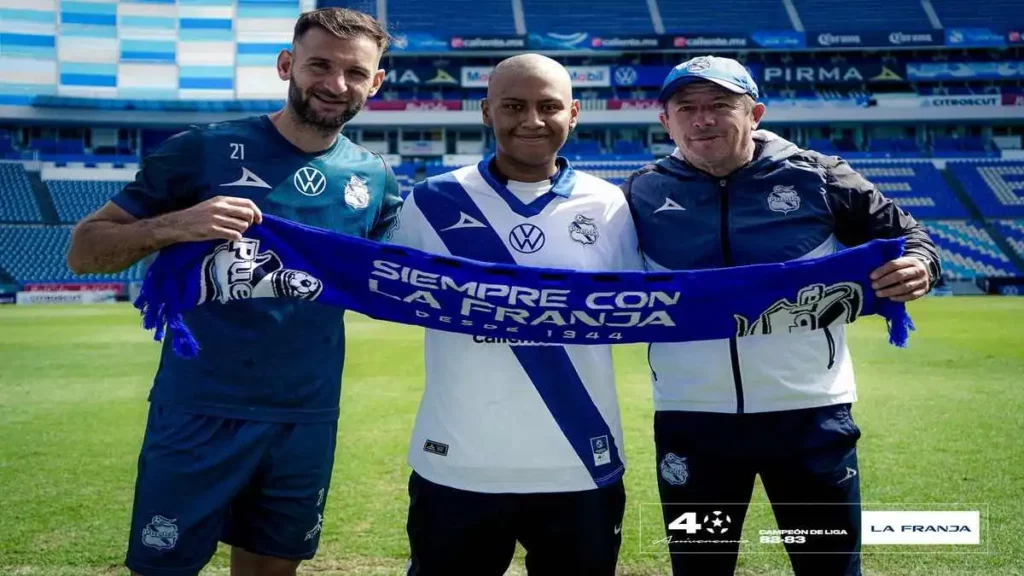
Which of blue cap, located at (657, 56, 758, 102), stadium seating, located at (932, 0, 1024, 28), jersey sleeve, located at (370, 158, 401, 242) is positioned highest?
stadium seating, located at (932, 0, 1024, 28)

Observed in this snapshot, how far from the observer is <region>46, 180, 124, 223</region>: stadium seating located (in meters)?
38.9

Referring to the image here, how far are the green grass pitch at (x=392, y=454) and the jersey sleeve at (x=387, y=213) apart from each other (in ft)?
5.97

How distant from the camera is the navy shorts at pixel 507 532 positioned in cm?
260

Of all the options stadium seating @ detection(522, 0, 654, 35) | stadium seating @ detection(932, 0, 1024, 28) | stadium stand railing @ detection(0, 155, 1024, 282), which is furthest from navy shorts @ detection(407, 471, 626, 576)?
stadium seating @ detection(932, 0, 1024, 28)

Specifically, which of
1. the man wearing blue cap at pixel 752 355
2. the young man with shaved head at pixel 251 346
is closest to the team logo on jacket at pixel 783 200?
the man wearing blue cap at pixel 752 355

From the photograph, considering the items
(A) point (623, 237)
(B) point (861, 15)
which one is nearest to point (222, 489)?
(A) point (623, 237)

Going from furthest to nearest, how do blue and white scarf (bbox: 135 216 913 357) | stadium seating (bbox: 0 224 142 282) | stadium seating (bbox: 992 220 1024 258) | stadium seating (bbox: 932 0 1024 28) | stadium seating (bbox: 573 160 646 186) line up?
stadium seating (bbox: 932 0 1024 28), stadium seating (bbox: 573 160 646 186), stadium seating (bbox: 992 220 1024 258), stadium seating (bbox: 0 224 142 282), blue and white scarf (bbox: 135 216 913 357)

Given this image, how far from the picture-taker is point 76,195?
4031cm

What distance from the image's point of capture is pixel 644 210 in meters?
3.06

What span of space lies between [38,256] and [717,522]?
3771 cm

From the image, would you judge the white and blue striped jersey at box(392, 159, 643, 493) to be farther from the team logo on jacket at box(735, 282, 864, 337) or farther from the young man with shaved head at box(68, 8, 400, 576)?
the team logo on jacket at box(735, 282, 864, 337)

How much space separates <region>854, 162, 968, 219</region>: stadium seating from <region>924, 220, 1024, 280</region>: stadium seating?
1.00 metres

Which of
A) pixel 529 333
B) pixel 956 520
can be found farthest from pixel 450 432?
pixel 956 520

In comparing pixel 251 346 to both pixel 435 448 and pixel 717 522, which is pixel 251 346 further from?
pixel 717 522
